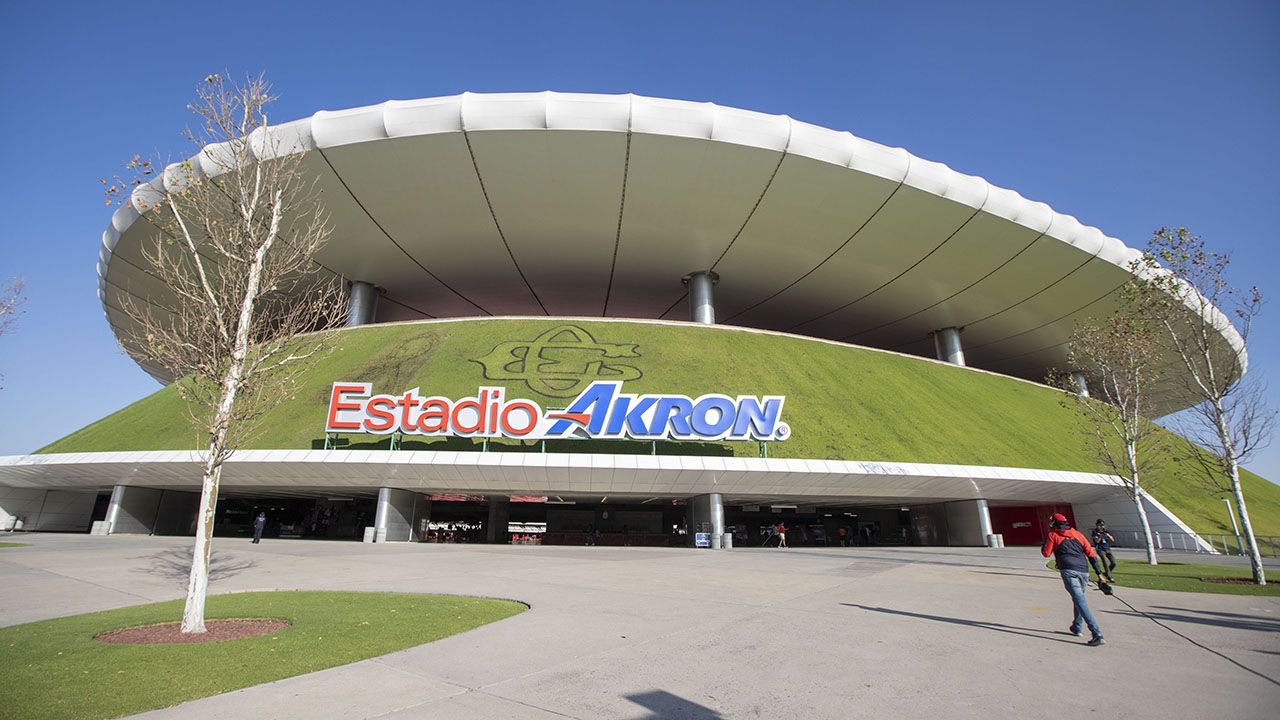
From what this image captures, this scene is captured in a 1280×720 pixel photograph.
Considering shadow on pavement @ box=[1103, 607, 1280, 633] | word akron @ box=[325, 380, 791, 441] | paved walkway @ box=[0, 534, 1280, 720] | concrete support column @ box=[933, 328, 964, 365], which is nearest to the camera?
paved walkway @ box=[0, 534, 1280, 720]

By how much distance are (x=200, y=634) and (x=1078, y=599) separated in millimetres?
10022

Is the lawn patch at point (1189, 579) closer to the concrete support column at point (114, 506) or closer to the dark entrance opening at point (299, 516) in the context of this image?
the dark entrance opening at point (299, 516)

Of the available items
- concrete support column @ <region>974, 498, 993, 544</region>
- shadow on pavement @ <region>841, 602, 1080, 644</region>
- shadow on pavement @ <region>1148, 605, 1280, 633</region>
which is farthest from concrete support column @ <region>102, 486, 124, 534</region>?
concrete support column @ <region>974, 498, 993, 544</region>

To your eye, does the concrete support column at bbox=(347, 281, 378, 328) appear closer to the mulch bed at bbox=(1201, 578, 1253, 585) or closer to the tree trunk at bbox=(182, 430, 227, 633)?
the tree trunk at bbox=(182, 430, 227, 633)

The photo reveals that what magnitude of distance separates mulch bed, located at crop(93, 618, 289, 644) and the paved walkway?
213 centimetres

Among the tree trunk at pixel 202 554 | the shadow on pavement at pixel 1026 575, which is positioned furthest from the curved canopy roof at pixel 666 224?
the shadow on pavement at pixel 1026 575

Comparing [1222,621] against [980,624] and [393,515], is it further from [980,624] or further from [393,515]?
[393,515]

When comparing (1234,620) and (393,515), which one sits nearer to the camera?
(1234,620)

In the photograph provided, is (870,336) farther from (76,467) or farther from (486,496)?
(76,467)

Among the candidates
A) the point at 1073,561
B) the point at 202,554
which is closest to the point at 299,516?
the point at 202,554

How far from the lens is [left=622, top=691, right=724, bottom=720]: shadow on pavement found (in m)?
4.25

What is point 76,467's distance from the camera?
2386 cm

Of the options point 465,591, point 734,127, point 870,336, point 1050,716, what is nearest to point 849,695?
point 1050,716

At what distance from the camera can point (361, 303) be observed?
33.4 meters
